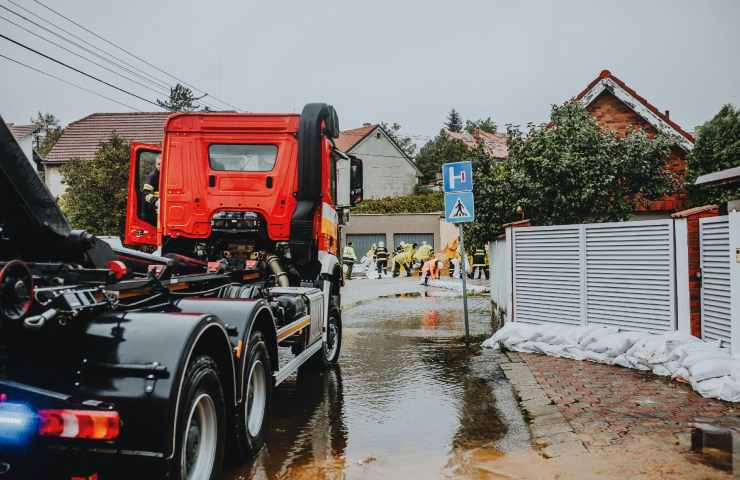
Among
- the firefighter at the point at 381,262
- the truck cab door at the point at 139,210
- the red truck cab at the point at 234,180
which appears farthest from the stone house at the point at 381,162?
the red truck cab at the point at 234,180

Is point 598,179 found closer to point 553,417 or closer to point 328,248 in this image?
point 328,248

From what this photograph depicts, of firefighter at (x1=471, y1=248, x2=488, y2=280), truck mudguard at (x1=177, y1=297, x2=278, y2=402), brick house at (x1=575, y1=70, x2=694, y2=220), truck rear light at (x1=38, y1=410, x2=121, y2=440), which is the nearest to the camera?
truck rear light at (x1=38, y1=410, x2=121, y2=440)

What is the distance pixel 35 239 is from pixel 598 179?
488 inches

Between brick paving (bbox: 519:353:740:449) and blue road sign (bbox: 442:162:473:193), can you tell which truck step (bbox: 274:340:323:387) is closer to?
brick paving (bbox: 519:353:740:449)

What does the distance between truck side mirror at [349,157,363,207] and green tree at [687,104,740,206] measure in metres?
9.21

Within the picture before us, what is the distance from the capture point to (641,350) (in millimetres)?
7930

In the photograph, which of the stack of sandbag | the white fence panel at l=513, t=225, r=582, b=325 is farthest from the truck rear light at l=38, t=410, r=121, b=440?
the white fence panel at l=513, t=225, r=582, b=325

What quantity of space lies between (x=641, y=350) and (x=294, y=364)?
411cm

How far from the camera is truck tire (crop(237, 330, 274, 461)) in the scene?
4.76 metres

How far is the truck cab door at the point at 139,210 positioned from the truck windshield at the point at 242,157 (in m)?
0.86

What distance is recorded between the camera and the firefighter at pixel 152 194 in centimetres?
844

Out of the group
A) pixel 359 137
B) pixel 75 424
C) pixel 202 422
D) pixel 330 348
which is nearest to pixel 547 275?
pixel 330 348

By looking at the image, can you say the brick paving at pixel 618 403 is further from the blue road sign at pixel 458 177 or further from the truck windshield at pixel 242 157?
the truck windshield at pixel 242 157

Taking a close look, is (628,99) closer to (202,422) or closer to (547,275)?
(547,275)
